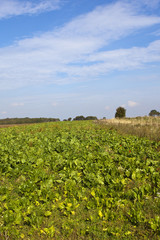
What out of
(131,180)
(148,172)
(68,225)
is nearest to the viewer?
(68,225)

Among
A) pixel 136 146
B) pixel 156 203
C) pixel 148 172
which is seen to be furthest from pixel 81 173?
pixel 136 146

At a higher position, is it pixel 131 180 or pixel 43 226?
pixel 131 180

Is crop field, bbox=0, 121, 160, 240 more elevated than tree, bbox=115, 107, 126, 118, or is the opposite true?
tree, bbox=115, 107, 126, 118

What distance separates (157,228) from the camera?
168 inches

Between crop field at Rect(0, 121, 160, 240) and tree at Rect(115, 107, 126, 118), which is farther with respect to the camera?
tree at Rect(115, 107, 126, 118)

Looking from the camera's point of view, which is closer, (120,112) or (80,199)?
(80,199)

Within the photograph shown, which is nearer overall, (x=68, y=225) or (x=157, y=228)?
(x=157, y=228)

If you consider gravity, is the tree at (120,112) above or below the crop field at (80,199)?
above

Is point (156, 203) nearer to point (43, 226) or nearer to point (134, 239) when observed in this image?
point (134, 239)

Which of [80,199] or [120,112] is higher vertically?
[120,112]

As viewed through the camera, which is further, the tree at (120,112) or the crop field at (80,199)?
the tree at (120,112)

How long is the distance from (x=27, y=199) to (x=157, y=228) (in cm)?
302

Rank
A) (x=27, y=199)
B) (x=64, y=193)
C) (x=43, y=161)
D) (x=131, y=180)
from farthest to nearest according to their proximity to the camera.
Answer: (x=43, y=161), (x=131, y=180), (x=64, y=193), (x=27, y=199)

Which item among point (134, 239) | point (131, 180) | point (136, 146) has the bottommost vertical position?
point (134, 239)
